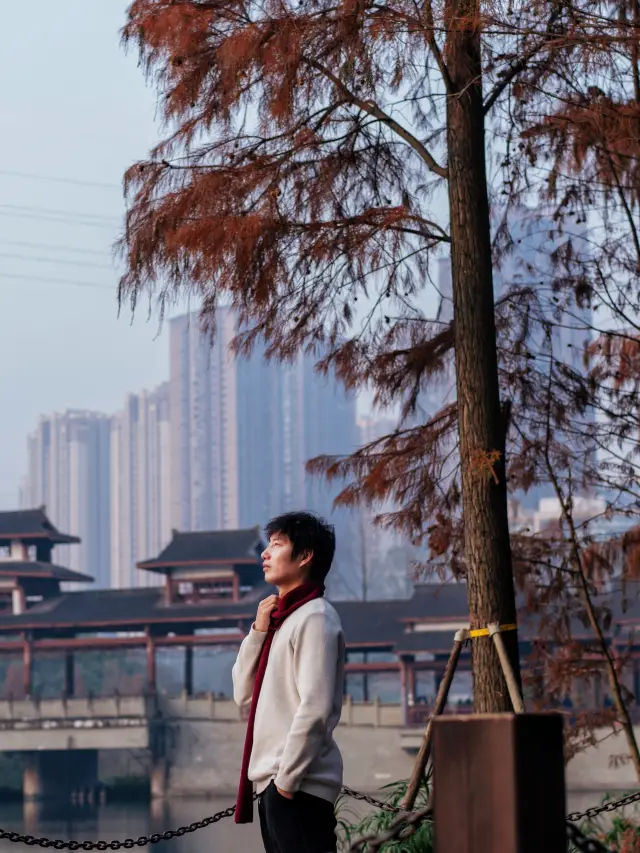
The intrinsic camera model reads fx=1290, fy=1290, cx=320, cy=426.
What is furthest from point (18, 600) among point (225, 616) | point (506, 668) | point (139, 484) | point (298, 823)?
point (139, 484)

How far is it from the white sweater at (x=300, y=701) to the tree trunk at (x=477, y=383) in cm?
154

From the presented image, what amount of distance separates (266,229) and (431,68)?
742mm

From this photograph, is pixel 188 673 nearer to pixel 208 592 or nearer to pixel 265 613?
pixel 208 592

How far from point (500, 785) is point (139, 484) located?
72.4 meters

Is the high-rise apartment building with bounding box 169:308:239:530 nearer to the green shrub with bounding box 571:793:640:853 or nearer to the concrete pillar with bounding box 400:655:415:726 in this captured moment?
the concrete pillar with bounding box 400:655:415:726

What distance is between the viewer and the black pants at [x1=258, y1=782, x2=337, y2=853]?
206 cm

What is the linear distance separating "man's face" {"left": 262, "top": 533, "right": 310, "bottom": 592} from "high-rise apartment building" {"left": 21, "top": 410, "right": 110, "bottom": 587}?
2839 inches

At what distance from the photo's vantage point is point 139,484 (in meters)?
73.1

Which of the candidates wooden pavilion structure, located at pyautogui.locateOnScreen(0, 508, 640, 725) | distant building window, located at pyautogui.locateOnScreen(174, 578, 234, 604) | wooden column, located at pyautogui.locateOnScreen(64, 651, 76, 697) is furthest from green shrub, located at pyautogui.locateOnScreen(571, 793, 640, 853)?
distant building window, located at pyautogui.locateOnScreen(174, 578, 234, 604)

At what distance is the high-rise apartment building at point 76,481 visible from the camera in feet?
242

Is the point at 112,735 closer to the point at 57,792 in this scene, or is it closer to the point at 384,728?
the point at 57,792

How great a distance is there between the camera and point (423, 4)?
364 cm

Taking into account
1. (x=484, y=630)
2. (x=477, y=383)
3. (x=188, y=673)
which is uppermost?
(x=477, y=383)

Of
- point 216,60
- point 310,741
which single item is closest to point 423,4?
point 216,60
